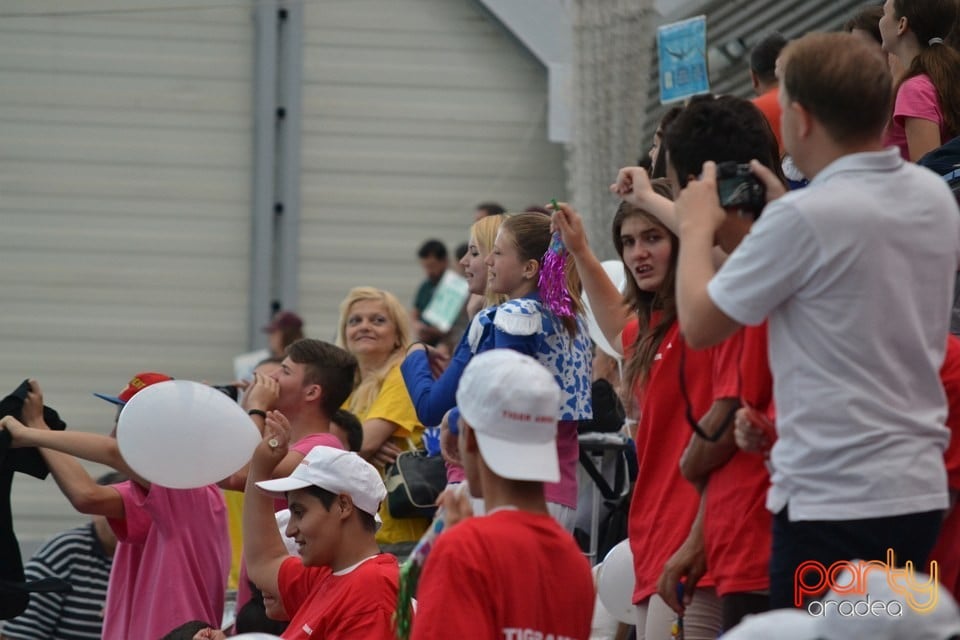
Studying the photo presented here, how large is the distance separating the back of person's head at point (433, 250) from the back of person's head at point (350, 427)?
4747mm

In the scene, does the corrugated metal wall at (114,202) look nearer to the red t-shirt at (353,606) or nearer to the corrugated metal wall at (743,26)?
the corrugated metal wall at (743,26)

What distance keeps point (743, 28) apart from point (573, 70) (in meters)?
1.31

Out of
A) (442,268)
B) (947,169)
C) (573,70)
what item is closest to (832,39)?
(947,169)

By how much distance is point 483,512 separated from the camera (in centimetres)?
320

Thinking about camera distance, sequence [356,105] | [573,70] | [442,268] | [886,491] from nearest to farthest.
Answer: [886,491]
[573,70]
[442,268]
[356,105]

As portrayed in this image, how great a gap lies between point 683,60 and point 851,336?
15.1ft

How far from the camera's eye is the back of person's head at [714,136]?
3193 mm

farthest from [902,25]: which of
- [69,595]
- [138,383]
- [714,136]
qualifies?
[69,595]

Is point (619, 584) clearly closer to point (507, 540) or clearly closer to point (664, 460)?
point (664, 460)

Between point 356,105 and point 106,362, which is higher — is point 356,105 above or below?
above

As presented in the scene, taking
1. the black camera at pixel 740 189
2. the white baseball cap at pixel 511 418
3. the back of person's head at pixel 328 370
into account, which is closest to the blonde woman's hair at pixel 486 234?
the back of person's head at pixel 328 370

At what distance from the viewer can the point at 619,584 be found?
431cm

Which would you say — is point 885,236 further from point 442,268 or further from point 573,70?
point 442,268

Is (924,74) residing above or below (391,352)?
above
